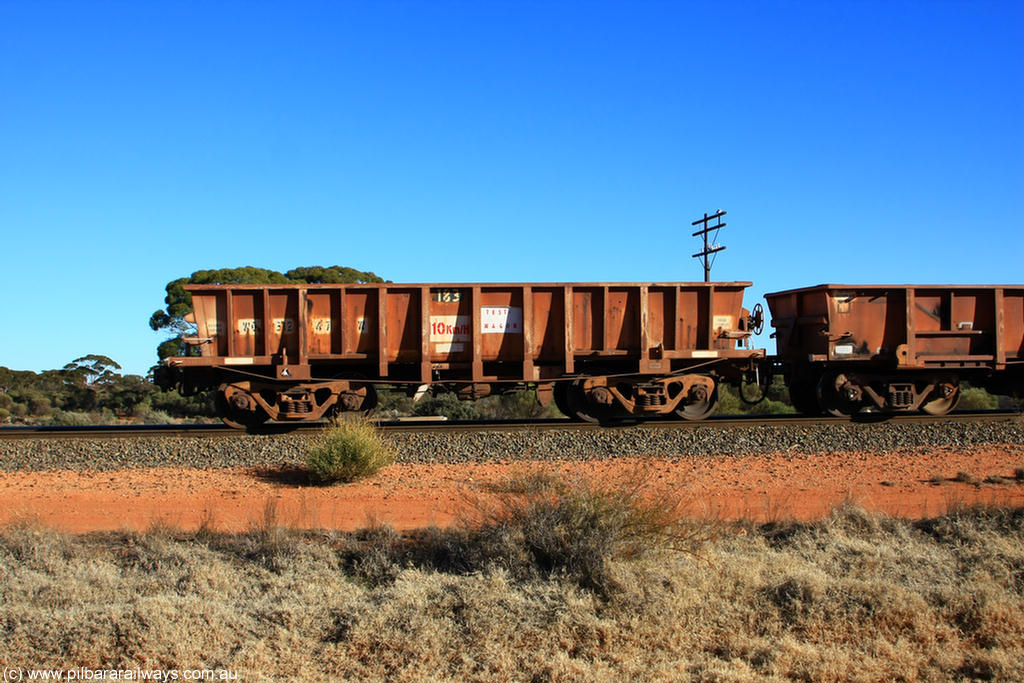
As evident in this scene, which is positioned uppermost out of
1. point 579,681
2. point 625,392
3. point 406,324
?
point 406,324

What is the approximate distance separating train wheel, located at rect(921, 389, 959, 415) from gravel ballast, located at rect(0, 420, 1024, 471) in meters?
1.94

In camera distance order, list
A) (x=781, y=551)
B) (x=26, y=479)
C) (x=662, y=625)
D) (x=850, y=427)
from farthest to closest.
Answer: (x=850, y=427) → (x=26, y=479) → (x=781, y=551) → (x=662, y=625)

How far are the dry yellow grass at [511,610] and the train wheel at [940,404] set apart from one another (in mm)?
9460

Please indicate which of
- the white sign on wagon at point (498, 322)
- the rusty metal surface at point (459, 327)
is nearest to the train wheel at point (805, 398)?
the rusty metal surface at point (459, 327)

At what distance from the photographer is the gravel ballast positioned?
11.8m

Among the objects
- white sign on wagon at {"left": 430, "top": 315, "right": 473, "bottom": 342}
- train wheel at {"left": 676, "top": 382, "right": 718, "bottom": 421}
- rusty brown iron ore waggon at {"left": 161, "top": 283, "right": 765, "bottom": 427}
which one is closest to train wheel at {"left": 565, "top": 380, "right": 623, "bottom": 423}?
rusty brown iron ore waggon at {"left": 161, "top": 283, "right": 765, "bottom": 427}

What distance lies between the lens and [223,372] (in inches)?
562

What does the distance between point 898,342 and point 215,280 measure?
1089 inches

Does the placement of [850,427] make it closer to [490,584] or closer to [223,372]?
[490,584]

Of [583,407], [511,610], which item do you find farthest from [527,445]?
[511,610]

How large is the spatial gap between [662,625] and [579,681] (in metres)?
0.89

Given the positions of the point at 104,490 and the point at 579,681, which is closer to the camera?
the point at 579,681

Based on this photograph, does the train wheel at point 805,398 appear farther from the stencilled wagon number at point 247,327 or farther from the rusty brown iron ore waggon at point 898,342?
the stencilled wagon number at point 247,327

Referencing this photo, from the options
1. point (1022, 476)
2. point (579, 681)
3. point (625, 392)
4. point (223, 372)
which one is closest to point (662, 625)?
point (579, 681)
